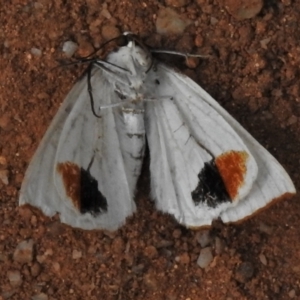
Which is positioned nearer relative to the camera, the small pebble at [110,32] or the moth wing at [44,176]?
the moth wing at [44,176]

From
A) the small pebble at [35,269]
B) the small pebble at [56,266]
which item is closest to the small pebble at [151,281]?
the small pebble at [56,266]

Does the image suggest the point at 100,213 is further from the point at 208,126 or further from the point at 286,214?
the point at 286,214

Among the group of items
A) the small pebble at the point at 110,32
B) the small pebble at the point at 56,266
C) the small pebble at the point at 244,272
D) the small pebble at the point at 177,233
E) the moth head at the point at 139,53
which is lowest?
the small pebble at the point at 56,266

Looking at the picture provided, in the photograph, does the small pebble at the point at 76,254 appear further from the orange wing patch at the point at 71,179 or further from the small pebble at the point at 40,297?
the orange wing patch at the point at 71,179

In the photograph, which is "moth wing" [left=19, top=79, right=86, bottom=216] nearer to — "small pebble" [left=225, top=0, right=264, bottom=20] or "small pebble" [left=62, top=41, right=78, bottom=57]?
"small pebble" [left=62, top=41, right=78, bottom=57]

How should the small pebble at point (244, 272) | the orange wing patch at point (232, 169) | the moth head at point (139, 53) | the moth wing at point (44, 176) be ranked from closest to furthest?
the moth wing at point (44, 176)
the orange wing patch at point (232, 169)
the moth head at point (139, 53)
the small pebble at point (244, 272)

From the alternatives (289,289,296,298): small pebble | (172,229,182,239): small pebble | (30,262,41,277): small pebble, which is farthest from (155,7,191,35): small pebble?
(289,289,296,298): small pebble

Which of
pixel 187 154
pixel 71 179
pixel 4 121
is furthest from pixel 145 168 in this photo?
pixel 4 121

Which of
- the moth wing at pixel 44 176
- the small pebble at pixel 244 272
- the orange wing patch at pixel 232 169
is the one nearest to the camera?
the moth wing at pixel 44 176
